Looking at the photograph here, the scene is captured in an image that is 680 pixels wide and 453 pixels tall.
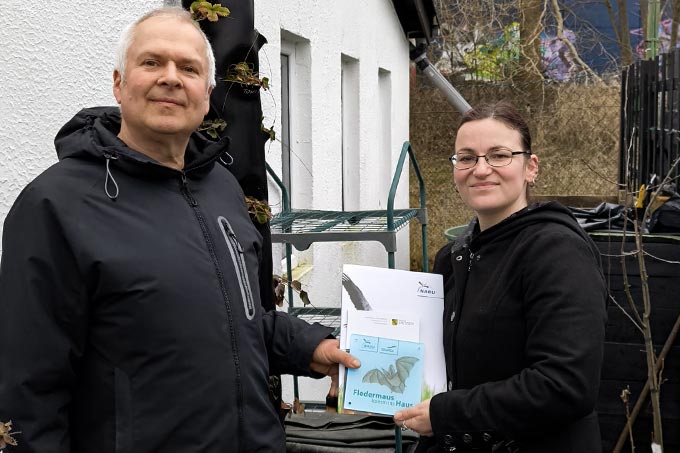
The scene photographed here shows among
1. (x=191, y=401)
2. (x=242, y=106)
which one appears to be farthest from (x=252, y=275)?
(x=242, y=106)

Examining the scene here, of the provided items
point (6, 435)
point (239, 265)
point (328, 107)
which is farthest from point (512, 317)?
point (328, 107)

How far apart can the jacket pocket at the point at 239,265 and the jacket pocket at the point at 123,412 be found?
359mm

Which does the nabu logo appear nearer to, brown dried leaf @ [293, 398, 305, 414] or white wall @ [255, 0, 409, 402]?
brown dried leaf @ [293, 398, 305, 414]

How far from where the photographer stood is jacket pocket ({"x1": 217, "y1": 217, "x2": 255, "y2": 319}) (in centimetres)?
212

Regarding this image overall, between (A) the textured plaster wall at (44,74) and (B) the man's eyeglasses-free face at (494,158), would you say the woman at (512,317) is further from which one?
(A) the textured plaster wall at (44,74)

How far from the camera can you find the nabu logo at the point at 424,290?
2531 millimetres

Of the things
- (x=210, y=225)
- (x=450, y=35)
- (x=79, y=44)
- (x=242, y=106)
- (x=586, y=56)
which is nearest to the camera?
(x=210, y=225)

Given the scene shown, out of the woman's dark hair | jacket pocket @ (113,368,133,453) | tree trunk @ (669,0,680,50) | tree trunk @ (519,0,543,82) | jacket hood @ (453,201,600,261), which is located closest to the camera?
jacket pocket @ (113,368,133,453)

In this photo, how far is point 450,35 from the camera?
14.3 meters

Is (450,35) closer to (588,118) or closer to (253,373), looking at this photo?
(588,118)

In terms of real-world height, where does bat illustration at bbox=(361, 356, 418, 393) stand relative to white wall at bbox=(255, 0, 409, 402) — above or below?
below

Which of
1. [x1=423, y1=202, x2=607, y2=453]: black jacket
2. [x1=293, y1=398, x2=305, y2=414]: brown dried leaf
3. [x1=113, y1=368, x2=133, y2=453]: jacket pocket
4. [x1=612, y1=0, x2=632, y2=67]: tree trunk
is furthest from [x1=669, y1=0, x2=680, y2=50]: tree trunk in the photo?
[x1=113, y1=368, x2=133, y2=453]: jacket pocket

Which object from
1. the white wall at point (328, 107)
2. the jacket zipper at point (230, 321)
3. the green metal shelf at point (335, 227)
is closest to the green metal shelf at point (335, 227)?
the green metal shelf at point (335, 227)

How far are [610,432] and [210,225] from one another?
3324 mm
